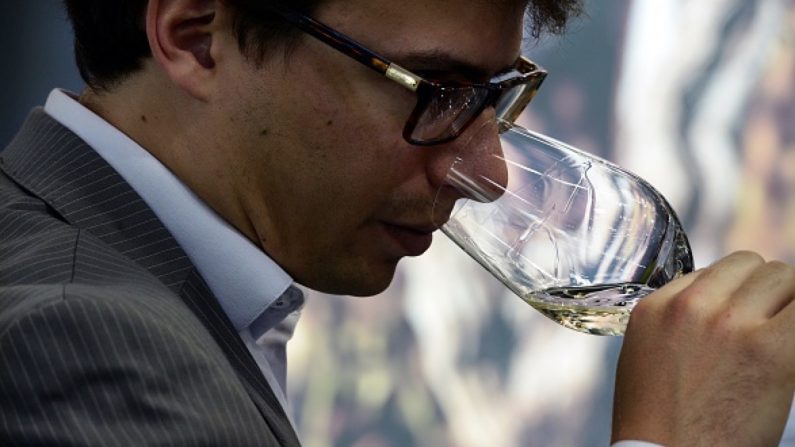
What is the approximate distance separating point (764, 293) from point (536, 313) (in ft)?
5.72

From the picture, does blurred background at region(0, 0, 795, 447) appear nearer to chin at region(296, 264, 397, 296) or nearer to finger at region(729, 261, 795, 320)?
chin at region(296, 264, 397, 296)

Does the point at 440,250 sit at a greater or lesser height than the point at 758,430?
lesser

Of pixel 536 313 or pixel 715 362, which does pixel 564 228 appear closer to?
pixel 715 362

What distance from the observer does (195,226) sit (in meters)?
1.13

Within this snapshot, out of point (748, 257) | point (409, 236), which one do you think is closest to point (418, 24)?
point (409, 236)

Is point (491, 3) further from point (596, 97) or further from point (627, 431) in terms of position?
point (596, 97)

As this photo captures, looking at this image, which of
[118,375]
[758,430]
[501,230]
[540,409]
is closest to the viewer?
[118,375]

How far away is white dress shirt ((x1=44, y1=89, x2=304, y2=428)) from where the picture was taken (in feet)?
3.68

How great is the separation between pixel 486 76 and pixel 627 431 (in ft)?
1.18

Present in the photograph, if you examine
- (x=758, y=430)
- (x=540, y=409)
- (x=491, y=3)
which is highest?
(x=491, y=3)

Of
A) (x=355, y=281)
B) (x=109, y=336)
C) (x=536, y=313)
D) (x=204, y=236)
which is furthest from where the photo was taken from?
(x=536, y=313)

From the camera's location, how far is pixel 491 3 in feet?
3.84

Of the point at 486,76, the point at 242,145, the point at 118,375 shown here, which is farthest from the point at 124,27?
the point at 118,375

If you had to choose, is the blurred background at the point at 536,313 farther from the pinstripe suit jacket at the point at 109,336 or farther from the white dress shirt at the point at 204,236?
the pinstripe suit jacket at the point at 109,336
